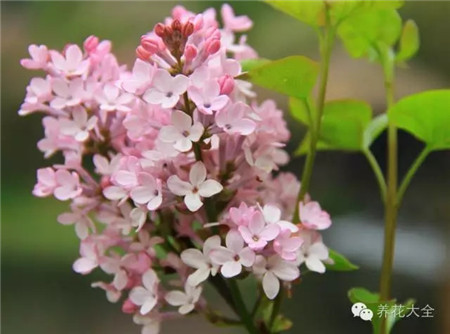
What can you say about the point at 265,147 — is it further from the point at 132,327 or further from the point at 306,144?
the point at 132,327

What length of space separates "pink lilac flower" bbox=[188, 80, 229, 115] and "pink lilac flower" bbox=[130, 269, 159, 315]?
13 cm

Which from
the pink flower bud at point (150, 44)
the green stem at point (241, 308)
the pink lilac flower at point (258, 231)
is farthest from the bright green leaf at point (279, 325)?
the pink flower bud at point (150, 44)

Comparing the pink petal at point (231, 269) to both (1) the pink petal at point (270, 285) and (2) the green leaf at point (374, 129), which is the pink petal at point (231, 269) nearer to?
(1) the pink petal at point (270, 285)

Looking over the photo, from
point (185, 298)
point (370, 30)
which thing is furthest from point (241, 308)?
point (370, 30)

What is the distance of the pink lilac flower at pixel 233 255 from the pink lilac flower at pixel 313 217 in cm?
6

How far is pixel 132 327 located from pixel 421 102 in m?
0.68

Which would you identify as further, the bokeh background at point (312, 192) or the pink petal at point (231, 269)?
the bokeh background at point (312, 192)

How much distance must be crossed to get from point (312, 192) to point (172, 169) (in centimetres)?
58

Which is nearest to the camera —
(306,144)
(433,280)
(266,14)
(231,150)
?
(231,150)

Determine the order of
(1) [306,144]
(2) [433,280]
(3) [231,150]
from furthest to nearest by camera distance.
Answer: (2) [433,280] → (1) [306,144] → (3) [231,150]

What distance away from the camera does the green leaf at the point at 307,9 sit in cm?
48

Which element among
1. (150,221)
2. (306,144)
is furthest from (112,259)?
(306,144)

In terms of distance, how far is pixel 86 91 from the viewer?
1.53ft

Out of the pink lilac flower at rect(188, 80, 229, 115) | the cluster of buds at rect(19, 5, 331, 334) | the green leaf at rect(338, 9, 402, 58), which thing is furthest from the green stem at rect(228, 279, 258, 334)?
the green leaf at rect(338, 9, 402, 58)
